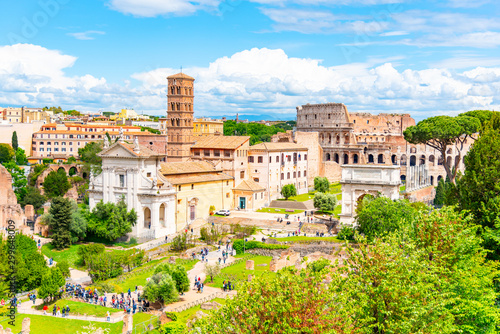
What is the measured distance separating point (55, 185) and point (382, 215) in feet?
154

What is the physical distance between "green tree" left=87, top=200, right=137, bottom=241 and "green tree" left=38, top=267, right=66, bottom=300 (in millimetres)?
14558

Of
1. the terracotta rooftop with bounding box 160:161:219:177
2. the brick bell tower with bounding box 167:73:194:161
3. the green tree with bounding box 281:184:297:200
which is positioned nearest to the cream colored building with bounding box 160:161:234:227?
the terracotta rooftop with bounding box 160:161:219:177

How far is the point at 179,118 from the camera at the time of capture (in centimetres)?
6297

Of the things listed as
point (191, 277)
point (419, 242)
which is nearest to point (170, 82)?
point (191, 277)

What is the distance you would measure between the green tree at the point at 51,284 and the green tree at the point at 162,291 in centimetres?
590

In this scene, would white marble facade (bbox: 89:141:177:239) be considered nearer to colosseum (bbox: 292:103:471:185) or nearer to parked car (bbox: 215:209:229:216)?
parked car (bbox: 215:209:229:216)

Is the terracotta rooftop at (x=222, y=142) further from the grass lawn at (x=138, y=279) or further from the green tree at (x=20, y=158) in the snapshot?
the green tree at (x=20, y=158)

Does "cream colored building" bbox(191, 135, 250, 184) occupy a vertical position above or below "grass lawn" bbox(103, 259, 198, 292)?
above

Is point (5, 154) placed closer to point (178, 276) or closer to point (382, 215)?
point (178, 276)

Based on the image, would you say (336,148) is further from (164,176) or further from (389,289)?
(389,289)

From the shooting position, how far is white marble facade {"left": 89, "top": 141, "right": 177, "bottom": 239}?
49406mm

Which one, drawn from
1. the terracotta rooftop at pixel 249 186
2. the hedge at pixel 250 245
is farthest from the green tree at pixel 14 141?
the hedge at pixel 250 245

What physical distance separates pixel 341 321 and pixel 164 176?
38044 millimetres

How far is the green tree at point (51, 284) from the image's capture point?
104 ft
